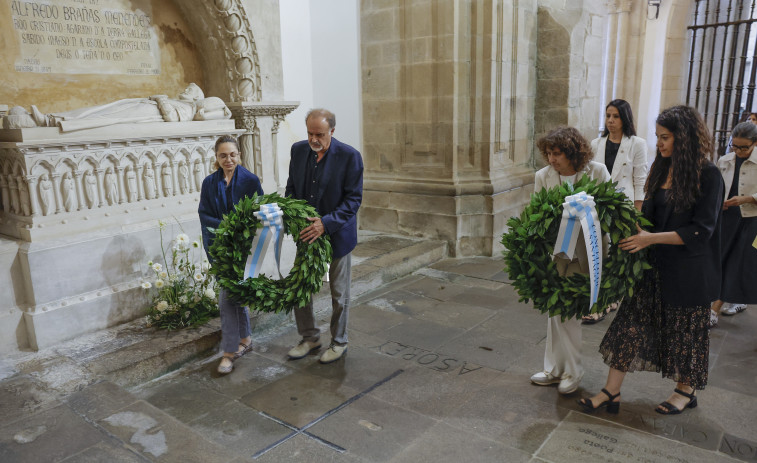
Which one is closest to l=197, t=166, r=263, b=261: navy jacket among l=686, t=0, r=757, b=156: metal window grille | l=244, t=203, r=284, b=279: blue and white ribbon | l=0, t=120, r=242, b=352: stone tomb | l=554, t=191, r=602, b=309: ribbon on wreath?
l=244, t=203, r=284, b=279: blue and white ribbon

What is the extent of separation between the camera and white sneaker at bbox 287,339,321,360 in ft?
12.3

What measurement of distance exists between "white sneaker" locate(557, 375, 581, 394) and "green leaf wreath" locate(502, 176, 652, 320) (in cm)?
46

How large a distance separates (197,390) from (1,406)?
0.98m

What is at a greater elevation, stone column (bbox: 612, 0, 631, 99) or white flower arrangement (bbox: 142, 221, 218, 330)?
stone column (bbox: 612, 0, 631, 99)

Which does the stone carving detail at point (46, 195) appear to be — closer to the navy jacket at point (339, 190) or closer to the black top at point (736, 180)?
the navy jacket at point (339, 190)

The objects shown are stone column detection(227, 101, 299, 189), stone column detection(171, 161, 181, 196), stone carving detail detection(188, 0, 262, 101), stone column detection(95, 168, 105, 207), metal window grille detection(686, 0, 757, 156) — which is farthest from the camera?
metal window grille detection(686, 0, 757, 156)

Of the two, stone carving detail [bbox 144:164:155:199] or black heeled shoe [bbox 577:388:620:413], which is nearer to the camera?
black heeled shoe [bbox 577:388:620:413]

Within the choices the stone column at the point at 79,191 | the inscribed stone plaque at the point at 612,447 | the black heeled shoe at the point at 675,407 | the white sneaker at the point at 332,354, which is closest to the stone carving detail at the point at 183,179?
the stone column at the point at 79,191

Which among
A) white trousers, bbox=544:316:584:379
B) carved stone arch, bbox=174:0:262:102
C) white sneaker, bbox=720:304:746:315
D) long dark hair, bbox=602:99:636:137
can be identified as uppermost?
carved stone arch, bbox=174:0:262:102

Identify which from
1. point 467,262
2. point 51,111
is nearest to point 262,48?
point 51,111

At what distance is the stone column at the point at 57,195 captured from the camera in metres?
3.77

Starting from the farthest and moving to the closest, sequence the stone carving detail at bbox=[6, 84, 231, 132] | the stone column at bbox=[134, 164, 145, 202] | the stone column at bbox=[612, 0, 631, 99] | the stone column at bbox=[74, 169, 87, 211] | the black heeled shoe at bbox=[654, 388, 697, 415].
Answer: the stone column at bbox=[612, 0, 631, 99] < the stone column at bbox=[134, 164, 145, 202] < the stone column at bbox=[74, 169, 87, 211] < the stone carving detail at bbox=[6, 84, 231, 132] < the black heeled shoe at bbox=[654, 388, 697, 415]

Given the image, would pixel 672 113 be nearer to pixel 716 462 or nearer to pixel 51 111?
pixel 716 462

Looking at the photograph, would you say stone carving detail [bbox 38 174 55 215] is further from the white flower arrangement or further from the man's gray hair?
the man's gray hair
